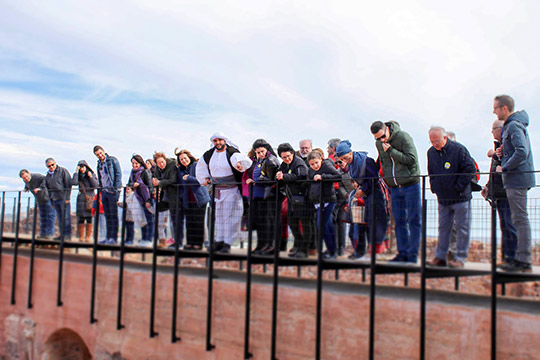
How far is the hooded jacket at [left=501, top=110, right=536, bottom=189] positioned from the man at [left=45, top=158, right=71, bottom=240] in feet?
27.0

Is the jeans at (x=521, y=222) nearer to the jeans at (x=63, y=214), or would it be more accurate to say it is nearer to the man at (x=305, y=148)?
the man at (x=305, y=148)

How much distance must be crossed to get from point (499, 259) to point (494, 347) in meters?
1.09

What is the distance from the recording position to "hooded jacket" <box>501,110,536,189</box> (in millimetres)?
5793

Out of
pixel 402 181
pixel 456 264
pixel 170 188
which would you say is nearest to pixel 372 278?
pixel 456 264

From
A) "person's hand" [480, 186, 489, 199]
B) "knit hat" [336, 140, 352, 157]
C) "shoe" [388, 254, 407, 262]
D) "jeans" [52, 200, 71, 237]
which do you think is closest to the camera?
"shoe" [388, 254, 407, 262]

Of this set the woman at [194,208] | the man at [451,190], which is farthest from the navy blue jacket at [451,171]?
the woman at [194,208]

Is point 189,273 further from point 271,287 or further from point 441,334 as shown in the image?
point 441,334

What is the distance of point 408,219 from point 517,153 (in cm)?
142

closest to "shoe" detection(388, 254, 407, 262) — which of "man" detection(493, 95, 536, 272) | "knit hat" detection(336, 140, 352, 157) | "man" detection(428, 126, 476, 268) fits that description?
"man" detection(428, 126, 476, 268)

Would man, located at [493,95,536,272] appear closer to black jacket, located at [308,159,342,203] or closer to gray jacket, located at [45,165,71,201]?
black jacket, located at [308,159,342,203]

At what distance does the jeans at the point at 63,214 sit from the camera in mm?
10680

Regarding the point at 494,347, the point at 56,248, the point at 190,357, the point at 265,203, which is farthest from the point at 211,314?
the point at 56,248

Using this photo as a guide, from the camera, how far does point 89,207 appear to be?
1069 centimetres

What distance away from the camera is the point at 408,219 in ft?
20.9
